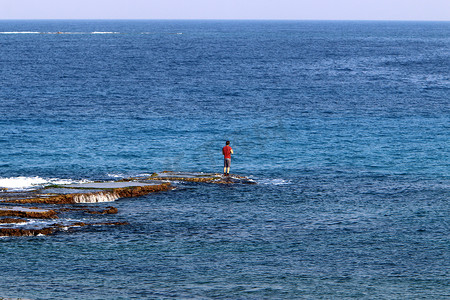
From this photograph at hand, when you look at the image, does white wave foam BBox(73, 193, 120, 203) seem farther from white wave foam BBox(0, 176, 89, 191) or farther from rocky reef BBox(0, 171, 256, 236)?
white wave foam BBox(0, 176, 89, 191)

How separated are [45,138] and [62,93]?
106 ft

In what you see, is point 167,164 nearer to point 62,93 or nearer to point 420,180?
point 420,180

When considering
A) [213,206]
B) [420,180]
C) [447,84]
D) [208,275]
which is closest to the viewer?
[208,275]

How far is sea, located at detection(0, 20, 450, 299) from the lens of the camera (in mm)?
30562

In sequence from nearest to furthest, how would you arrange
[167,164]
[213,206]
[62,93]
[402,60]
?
[213,206] < [167,164] < [62,93] < [402,60]

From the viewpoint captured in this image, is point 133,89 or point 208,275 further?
point 133,89

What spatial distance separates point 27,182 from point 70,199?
27.0ft

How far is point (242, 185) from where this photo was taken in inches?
1893

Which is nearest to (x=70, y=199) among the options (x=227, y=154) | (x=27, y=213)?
(x=27, y=213)

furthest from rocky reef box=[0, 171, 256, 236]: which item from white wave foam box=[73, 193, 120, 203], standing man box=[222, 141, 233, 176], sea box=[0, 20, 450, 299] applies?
sea box=[0, 20, 450, 299]

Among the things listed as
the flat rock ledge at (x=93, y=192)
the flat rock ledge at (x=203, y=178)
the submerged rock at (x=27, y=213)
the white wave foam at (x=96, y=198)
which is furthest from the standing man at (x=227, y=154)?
the submerged rock at (x=27, y=213)

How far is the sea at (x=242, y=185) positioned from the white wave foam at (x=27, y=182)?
0.15m

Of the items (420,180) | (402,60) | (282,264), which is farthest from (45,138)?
(402,60)

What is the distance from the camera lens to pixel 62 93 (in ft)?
326
